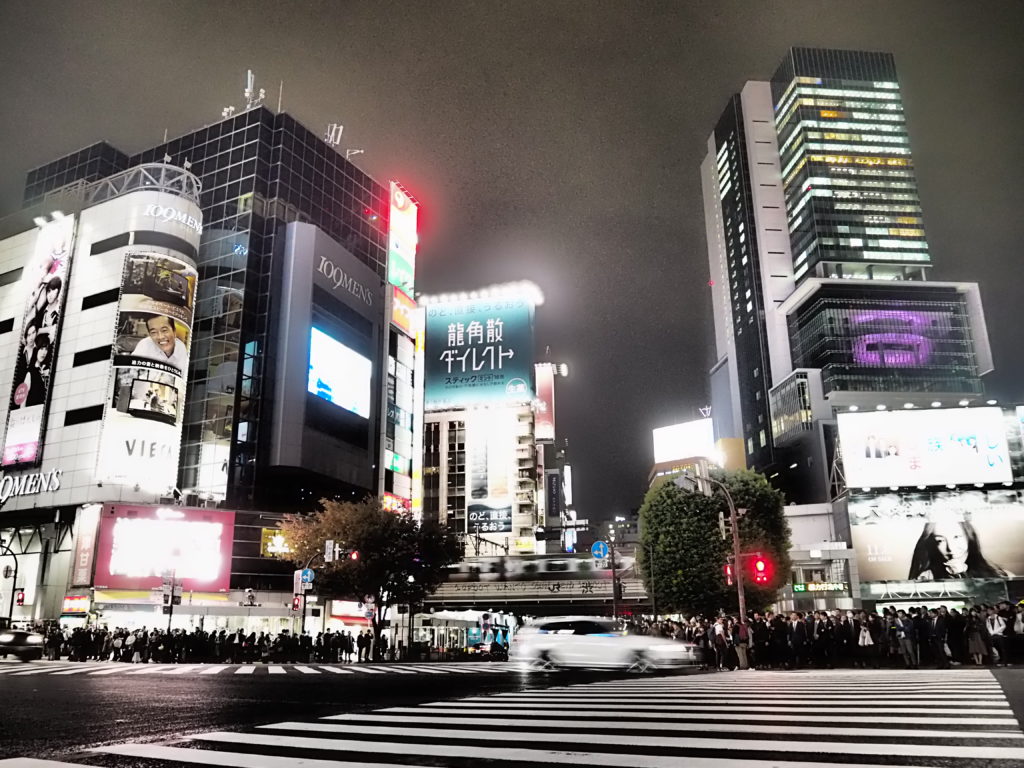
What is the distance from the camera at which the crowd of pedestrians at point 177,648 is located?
2872 centimetres

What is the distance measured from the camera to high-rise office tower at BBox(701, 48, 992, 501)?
350ft

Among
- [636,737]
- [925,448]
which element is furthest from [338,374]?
[636,737]

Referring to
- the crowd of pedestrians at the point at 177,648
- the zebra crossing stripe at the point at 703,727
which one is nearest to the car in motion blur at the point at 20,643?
the crowd of pedestrians at the point at 177,648

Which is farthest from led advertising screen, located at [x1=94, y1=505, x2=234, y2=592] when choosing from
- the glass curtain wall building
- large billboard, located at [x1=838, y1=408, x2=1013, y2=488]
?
large billboard, located at [x1=838, y1=408, x2=1013, y2=488]

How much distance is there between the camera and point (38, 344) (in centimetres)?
5116

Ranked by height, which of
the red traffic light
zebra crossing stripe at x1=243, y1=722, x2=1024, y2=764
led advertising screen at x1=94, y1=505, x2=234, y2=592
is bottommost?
zebra crossing stripe at x1=243, y1=722, x2=1024, y2=764

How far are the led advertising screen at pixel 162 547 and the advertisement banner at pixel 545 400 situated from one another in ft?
215

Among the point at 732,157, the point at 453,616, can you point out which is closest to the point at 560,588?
the point at 453,616

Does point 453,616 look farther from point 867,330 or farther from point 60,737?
point 867,330

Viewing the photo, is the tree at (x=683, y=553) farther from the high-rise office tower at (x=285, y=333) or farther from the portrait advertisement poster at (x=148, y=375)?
the portrait advertisement poster at (x=148, y=375)

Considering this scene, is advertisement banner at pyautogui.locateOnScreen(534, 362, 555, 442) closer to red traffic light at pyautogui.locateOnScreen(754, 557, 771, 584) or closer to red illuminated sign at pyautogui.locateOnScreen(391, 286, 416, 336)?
red illuminated sign at pyautogui.locateOnScreen(391, 286, 416, 336)

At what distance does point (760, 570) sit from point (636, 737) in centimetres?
1936

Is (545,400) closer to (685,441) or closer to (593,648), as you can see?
(685,441)

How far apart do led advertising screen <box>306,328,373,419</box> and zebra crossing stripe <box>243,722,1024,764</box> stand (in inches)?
1959
